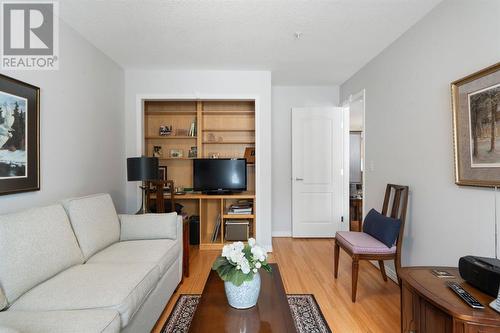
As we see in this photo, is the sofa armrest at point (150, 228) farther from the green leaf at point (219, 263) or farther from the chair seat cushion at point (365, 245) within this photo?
the chair seat cushion at point (365, 245)

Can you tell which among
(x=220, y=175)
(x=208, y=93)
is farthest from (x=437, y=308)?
(x=208, y=93)

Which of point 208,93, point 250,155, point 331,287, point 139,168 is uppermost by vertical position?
point 208,93

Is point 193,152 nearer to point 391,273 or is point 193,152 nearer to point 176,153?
point 176,153

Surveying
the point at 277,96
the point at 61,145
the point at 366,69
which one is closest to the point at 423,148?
the point at 366,69

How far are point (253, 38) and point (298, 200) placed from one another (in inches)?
100

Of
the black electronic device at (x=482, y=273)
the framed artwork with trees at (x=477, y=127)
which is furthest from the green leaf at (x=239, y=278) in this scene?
the framed artwork with trees at (x=477, y=127)

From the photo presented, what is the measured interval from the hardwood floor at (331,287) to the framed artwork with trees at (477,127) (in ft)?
4.04

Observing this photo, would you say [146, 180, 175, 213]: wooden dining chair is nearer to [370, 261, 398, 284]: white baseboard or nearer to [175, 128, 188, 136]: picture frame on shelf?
[175, 128, 188, 136]: picture frame on shelf

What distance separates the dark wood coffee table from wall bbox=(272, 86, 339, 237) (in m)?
2.62

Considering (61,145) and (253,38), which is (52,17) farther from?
(253,38)

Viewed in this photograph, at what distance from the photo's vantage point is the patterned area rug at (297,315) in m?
1.88

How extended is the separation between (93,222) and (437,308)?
2.40 metres

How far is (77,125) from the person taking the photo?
2453mm

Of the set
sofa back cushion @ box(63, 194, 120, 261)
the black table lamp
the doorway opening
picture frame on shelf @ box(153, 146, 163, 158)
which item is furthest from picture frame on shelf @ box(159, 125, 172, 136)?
the doorway opening
